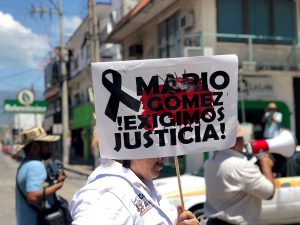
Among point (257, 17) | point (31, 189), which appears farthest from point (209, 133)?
point (257, 17)

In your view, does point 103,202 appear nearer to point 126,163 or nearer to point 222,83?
point 126,163

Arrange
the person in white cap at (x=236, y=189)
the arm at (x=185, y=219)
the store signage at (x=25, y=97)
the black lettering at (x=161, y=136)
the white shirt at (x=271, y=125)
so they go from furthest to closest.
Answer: the store signage at (x=25, y=97)
the white shirt at (x=271, y=125)
the person in white cap at (x=236, y=189)
the black lettering at (x=161, y=136)
the arm at (x=185, y=219)

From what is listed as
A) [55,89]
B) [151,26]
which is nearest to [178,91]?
[151,26]

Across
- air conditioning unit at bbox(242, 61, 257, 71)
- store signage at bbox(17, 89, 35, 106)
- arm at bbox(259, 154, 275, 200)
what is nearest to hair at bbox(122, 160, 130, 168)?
arm at bbox(259, 154, 275, 200)

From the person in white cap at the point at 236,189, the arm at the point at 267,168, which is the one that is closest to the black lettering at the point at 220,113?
the person in white cap at the point at 236,189

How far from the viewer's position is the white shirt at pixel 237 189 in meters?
4.46

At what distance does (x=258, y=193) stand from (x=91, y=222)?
268 centimetres

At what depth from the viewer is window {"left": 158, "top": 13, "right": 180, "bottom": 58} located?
19.7 m

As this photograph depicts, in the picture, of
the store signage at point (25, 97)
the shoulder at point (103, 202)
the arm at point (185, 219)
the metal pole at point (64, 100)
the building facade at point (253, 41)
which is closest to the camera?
the shoulder at point (103, 202)

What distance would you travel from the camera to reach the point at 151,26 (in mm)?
22766

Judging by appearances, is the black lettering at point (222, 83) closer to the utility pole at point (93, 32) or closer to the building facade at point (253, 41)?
the building facade at point (253, 41)

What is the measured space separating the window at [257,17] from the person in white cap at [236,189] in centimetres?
1398

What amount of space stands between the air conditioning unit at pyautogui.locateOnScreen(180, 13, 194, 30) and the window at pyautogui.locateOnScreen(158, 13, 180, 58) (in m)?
0.50

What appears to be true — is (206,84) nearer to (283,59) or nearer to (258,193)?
(258,193)
